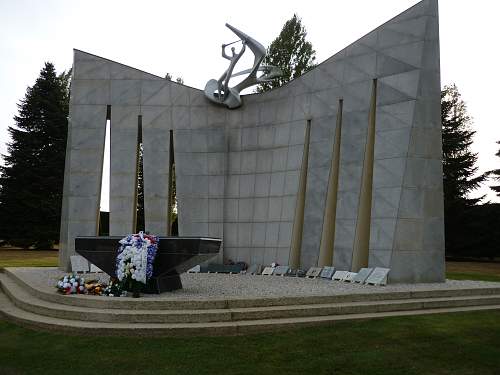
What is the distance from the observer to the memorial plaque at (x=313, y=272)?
58.7 ft

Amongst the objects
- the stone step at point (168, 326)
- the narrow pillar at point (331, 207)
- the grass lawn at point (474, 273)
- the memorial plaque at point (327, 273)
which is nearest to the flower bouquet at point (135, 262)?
the stone step at point (168, 326)

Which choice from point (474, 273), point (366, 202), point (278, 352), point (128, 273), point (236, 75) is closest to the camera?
point (278, 352)

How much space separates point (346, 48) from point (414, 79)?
322 centimetres

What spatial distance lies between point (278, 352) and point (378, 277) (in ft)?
25.1

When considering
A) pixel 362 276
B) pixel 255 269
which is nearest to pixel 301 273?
pixel 255 269

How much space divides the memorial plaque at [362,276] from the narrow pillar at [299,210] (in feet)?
13.2

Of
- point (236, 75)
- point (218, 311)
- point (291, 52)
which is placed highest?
point (291, 52)

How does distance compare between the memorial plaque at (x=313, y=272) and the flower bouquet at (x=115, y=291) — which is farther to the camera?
the memorial plaque at (x=313, y=272)

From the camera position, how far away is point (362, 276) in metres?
15.7

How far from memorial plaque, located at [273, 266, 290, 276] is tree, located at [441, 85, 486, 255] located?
2119 centimetres

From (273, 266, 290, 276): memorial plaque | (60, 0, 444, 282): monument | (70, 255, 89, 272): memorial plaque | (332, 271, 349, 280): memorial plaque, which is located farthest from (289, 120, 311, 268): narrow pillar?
(70, 255, 89, 272): memorial plaque

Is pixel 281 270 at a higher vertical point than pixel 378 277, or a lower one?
lower

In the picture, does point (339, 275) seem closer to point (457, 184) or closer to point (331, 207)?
point (331, 207)

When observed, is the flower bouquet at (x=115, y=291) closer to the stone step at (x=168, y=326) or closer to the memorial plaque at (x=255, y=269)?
the stone step at (x=168, y=326)
